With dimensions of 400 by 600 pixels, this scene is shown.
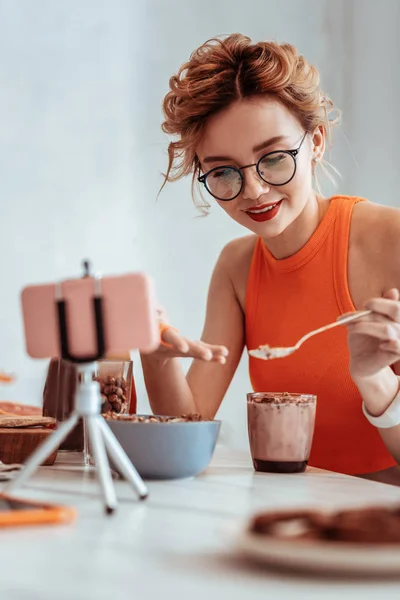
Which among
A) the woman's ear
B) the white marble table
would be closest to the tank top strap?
the woman's ear

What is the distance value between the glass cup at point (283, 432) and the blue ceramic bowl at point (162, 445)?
5.7 inches

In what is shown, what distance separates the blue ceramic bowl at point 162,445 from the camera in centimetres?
105

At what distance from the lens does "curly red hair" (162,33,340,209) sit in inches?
58.9

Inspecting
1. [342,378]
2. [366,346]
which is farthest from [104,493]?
[342,378]

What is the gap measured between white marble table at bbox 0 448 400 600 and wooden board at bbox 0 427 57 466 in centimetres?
13

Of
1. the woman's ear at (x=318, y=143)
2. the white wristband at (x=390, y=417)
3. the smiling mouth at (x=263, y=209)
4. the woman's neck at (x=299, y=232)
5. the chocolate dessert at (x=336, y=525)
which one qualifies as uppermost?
the woman's ear at (x=318, y=143)

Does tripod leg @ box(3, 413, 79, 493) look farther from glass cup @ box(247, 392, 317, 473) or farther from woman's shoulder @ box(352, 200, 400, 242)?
woman's shoulder @ box(352, 200, 400, 242)

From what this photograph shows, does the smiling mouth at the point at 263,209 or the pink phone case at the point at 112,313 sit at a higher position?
the smiling mouth at the point at 263,209

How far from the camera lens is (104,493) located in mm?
799

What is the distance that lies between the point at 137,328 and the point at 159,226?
116 inches

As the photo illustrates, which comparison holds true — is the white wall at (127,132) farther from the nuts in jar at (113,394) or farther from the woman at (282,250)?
the nuts in jar at (113,394)

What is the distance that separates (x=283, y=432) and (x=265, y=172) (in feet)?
1.75

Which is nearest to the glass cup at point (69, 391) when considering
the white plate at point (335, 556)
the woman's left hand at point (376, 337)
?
the woman's left hand at point (376, 337)

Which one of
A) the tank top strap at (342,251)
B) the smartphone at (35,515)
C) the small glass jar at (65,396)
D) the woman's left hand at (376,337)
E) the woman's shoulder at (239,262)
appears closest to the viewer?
the smartphone at (35,515)
